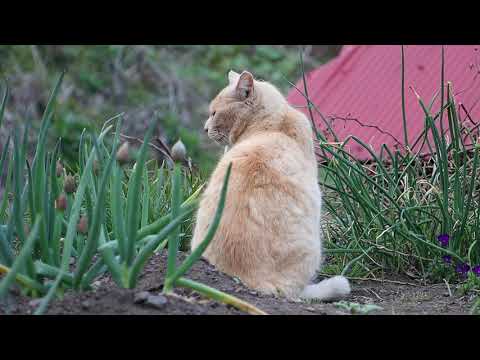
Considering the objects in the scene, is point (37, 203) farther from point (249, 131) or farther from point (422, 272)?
point (422, 272)

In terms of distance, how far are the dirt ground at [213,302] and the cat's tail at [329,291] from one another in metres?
0.09

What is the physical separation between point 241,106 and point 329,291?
96 centimetres

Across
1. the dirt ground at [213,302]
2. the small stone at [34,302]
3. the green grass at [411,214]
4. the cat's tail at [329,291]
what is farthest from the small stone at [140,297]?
the green grass at [411,214]

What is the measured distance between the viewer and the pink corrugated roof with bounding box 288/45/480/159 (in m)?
4.25

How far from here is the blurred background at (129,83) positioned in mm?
7245

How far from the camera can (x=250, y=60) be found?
33.1ft

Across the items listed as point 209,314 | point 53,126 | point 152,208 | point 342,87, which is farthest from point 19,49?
point 209,314

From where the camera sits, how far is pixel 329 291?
8.12ft

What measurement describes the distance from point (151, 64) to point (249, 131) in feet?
19.3

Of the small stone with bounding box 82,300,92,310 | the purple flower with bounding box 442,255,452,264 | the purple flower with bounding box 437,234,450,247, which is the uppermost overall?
the purple flower with bounding box 437,234,450,247

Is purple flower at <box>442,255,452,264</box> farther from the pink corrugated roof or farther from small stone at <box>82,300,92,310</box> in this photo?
small stone at <box>82,300,92,310</box>

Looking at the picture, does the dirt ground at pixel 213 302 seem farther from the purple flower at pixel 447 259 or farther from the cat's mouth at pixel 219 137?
the cat's mouth at pixel 219 137

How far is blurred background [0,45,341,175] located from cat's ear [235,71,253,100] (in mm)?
3865

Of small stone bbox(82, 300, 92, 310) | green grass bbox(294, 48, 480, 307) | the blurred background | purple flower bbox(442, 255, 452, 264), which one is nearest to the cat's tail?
green grass bbox(294, 48, 480, 307)
